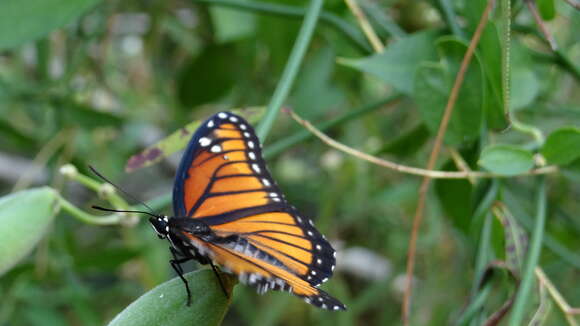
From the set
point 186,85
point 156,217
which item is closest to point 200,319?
point 156,217

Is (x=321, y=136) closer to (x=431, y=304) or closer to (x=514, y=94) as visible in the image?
(x=514, y=94)

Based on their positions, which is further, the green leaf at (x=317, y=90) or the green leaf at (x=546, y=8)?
the green leaf at (x=317, y=90)

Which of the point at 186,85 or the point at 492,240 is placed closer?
the point at 492,240

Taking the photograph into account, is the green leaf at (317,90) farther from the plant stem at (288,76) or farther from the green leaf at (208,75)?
the plant stem at (288,76)

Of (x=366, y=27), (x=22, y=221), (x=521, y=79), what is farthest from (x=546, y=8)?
(x=22, y=221)

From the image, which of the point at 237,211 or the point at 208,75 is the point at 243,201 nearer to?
the point at 237,211

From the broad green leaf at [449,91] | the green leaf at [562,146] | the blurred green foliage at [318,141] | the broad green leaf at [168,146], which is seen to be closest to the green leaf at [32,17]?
the blurred green foliage at [318,141]
